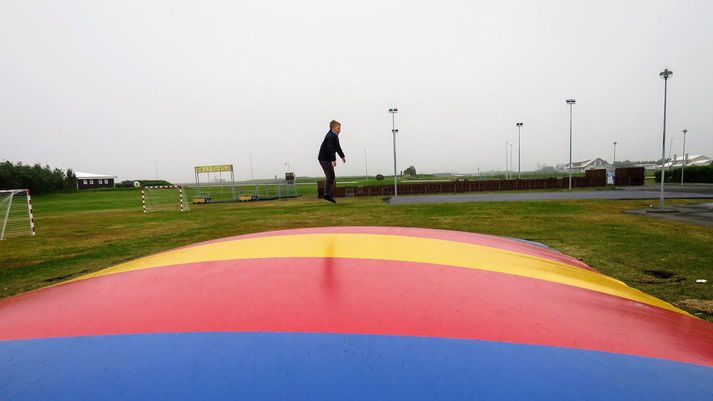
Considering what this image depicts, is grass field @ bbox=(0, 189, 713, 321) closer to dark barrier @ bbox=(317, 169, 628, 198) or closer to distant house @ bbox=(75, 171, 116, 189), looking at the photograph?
dark barrier @ bbox=(317, 169, 628, 198)

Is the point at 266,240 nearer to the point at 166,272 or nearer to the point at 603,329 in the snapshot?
the point at 166,272

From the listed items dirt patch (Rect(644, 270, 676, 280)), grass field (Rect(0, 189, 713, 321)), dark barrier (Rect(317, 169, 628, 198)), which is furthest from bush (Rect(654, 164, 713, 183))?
dirt patch (Rect(644, 270, 676, 280))

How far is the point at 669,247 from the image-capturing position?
6598 mm

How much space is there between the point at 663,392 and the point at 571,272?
6.25 feet

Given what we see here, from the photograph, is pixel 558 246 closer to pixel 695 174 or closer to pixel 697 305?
pixel 697 305

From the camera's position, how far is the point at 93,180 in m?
66.0

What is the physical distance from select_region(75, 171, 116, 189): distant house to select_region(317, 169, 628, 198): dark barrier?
197 feet

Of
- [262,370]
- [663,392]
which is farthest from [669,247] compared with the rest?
[262,370]

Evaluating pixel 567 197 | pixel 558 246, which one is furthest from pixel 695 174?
pixel 558 246

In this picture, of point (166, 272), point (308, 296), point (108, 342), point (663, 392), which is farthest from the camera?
point (166, 272)

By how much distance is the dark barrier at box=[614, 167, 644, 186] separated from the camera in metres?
32.6

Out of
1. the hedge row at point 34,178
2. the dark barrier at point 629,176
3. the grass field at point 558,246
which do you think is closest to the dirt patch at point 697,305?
the grass field at point 558,246

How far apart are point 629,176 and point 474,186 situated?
15.5 m

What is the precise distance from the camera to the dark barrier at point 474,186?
28452 millimetres
